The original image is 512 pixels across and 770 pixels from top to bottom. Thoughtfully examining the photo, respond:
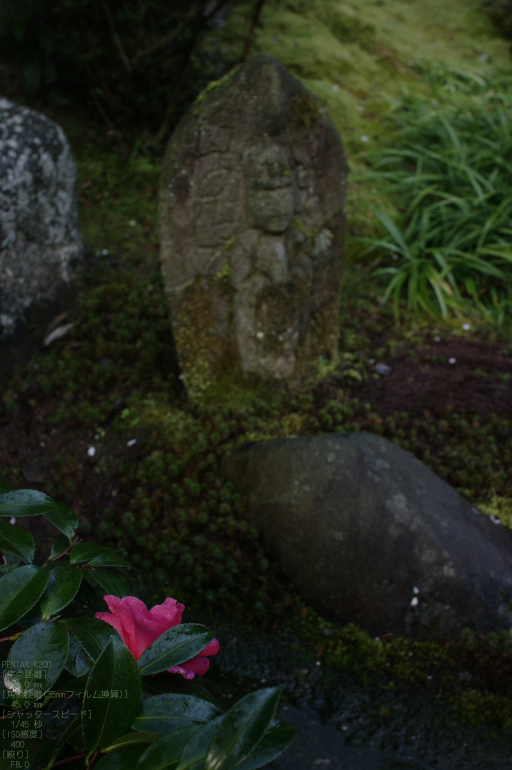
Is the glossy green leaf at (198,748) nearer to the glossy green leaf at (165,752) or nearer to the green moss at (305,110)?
the glossy green leaf at (165,752)

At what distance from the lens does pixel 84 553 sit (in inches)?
36.0

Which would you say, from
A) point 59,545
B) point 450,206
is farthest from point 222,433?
point 450,206

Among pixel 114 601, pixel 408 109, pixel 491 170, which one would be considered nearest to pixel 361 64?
pixel 408 109

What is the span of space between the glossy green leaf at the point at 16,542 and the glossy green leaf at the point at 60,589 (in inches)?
2.1

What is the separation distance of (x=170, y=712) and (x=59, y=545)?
380 millimetres

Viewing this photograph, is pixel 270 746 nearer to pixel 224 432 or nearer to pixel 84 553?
pixel 84 553

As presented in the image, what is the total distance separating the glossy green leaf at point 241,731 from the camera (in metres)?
0.55

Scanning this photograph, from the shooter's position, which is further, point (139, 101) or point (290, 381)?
point (139, 101)

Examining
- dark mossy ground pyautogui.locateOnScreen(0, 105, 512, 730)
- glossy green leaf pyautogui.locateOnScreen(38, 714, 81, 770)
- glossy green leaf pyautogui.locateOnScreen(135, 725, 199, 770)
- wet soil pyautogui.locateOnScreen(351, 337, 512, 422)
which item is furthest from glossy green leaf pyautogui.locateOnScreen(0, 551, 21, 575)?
wet soil pyautogui.locateOnScreen(351, 337, 512, 422)

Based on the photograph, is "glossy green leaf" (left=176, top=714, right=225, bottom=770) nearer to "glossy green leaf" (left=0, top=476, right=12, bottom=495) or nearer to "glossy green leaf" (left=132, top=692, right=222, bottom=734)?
"glossy green leaf" (left=132, top=692, right=222, bottom=734)

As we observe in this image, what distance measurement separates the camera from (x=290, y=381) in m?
2.94

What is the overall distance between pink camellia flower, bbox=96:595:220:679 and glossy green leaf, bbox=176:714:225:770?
0.19 meters

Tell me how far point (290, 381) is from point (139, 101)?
2.99 metres

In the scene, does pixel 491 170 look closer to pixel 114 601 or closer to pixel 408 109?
pixel 408 109
